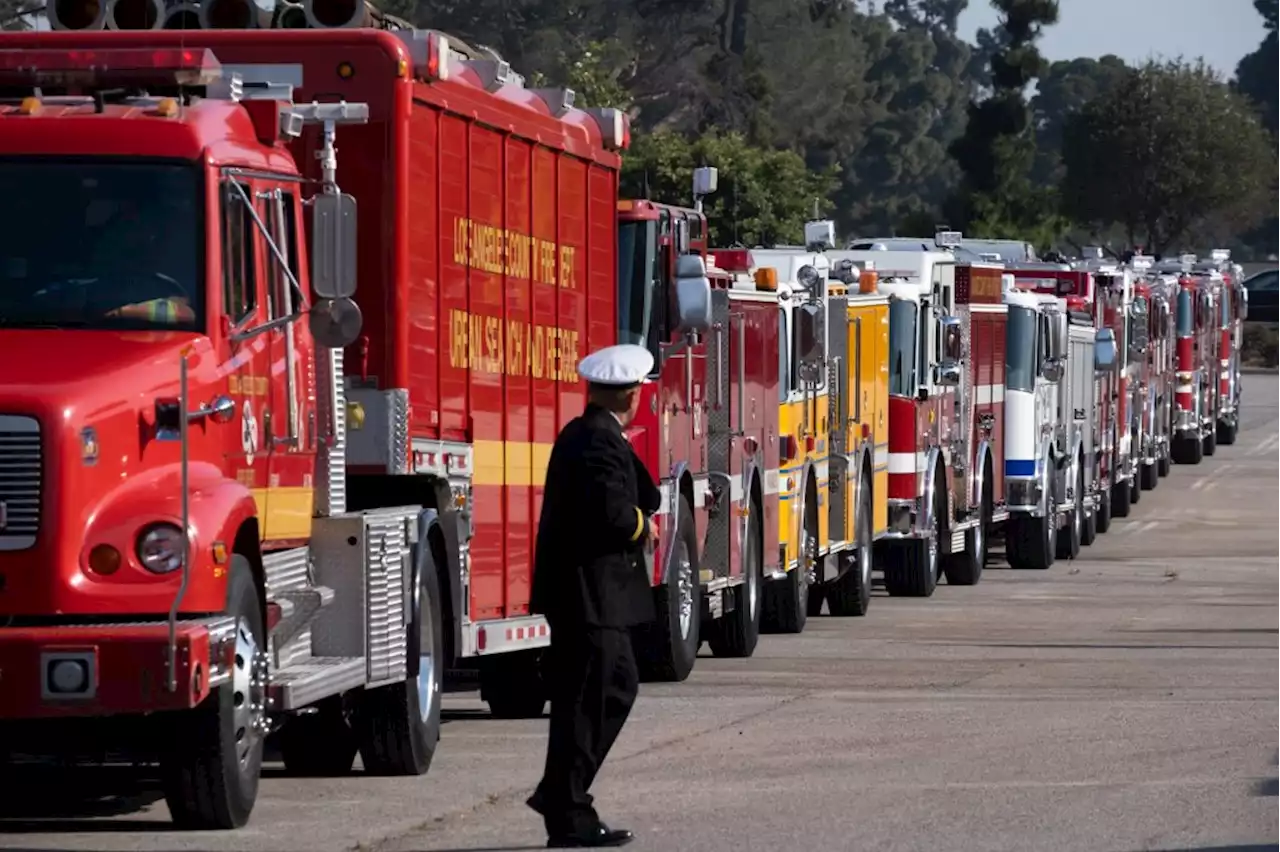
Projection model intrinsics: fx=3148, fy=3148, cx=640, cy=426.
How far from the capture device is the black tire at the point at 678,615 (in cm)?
1841

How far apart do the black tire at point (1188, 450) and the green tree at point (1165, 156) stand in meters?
56.1

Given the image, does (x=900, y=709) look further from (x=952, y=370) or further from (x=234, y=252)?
(x=952, y=370)

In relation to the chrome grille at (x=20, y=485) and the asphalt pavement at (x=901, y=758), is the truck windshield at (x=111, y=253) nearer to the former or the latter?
the chrome grille at (x=20, y=485)

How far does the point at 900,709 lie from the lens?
17.0 m

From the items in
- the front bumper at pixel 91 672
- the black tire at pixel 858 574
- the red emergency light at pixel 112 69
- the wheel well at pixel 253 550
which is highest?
the red emergency light at pixel 112 69

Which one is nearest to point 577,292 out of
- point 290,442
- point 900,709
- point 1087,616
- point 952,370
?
point 900,709

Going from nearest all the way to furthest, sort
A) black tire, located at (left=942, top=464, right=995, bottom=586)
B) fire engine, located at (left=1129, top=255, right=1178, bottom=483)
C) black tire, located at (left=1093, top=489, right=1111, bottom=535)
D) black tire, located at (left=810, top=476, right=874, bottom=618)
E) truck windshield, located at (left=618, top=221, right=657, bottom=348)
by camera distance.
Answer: truck windshield, located at (left=618, top=221, right=657, bottom=348)
black tire, located at (left=810, top=476, right=874, bottom=618)
black tire, located at (left=942, top=464, right=995, bottom=586)
black tire, located at (left=1093, top=489, right=1111, bottom=535)
fire engine, located at (left=1129, top=255, right=1178, bottom=483)

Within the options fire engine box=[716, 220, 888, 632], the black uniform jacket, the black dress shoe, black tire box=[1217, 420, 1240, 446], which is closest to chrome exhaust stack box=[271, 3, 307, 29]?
the black uniform jacket

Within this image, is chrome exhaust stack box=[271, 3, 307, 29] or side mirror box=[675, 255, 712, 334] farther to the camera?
side mirror box=[675, 255, 712, 334]

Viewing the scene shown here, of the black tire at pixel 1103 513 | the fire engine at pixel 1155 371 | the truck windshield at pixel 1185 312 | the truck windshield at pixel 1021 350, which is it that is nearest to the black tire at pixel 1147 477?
the fire engine at pixel 1155 371

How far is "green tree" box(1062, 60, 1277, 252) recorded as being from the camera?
106062mm

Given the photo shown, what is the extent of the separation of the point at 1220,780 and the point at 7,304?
5.50 meters

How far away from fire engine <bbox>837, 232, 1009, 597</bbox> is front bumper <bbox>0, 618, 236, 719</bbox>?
16.1 m

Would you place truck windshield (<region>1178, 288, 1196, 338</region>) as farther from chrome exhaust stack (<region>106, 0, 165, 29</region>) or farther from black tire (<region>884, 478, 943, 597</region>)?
chrome exhaust stack (<region>106, 0, 165, 29</region>)
